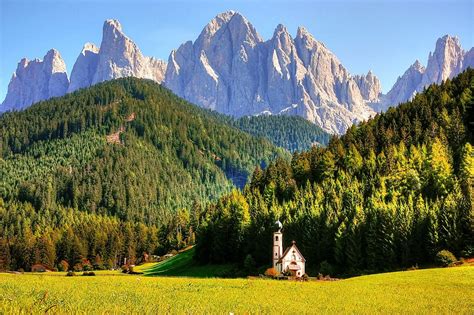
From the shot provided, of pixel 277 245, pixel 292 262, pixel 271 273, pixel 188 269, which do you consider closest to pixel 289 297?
pixel 271 273

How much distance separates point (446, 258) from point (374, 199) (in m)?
21.6

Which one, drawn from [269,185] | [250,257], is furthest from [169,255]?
[250,257]

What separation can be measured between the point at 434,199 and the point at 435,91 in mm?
55477

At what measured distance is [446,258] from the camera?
75938mm

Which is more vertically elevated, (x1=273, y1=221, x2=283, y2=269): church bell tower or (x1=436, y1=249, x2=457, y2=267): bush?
(x1=273, y1=221, x2=283, y2=269): church bell tower

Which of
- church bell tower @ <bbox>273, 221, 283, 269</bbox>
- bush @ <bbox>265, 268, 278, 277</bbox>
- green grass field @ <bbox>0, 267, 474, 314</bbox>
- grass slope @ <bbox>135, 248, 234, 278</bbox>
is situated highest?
church bell tower @ <bbox>273, 221, 283, 269</bbox>

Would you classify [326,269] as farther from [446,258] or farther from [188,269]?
[188,269]

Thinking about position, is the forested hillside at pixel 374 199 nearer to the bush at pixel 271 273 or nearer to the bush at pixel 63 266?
the bush at pixel 271 273

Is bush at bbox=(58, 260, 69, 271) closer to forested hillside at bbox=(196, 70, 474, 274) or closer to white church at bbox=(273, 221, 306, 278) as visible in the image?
forested hillside at bbox=(196, 70, 474, 274)

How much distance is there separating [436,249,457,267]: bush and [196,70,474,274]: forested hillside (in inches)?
159

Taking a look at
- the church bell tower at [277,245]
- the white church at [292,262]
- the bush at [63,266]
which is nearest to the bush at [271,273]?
the white church at [292,262]

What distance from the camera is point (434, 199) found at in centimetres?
9644

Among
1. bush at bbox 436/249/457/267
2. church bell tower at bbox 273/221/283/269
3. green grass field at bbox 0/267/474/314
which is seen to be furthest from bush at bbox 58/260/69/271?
bush at bbox 436/249/457/267

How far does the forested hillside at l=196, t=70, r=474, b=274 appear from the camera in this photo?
8338 centimetres
